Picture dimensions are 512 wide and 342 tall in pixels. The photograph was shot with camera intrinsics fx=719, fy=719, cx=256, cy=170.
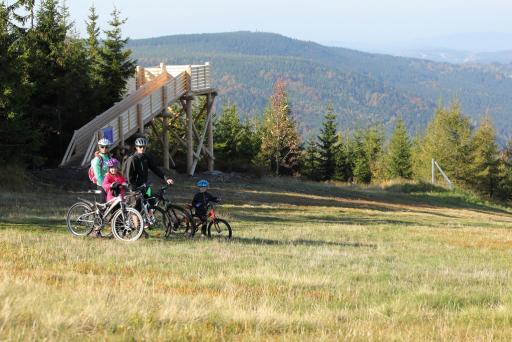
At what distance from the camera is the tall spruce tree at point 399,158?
84.8 meters

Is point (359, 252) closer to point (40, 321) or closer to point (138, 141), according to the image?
point (138, 141)

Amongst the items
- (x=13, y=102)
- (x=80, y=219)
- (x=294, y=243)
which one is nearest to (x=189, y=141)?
(x=13, y=102)

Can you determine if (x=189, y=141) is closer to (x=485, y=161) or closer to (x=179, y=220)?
(x=179, y=220)

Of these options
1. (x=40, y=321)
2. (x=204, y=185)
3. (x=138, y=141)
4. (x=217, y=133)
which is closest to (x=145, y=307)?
(x=40, y=321)

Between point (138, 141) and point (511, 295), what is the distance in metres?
7.78

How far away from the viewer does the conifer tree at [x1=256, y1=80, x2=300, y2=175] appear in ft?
225

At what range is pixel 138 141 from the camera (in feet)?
46.5

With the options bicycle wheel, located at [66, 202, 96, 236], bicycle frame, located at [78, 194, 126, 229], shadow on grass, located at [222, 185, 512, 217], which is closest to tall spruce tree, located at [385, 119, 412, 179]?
shadow on grass, located at [222, 185, 512, 217]

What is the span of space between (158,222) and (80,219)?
1.80 m

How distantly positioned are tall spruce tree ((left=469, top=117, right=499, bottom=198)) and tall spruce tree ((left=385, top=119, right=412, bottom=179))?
10987 mm

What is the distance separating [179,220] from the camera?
15.4 m

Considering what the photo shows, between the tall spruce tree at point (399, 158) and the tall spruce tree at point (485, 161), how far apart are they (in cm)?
1099

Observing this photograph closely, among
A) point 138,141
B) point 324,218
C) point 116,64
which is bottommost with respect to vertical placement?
point 324,218

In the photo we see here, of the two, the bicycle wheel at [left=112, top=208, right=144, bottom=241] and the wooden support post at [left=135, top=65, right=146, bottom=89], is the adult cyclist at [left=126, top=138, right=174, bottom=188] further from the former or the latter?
the wooden support post at [left=135, top=65, right=146, bottom=89]
